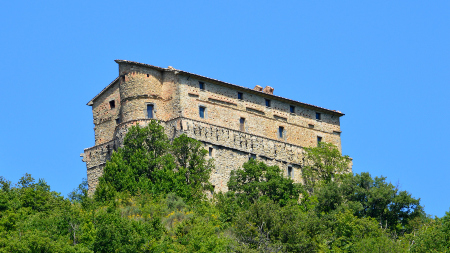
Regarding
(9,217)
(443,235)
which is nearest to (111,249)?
(9,217)

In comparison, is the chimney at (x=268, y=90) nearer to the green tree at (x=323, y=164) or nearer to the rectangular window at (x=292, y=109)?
the rectangular window at (x=292, y=109)

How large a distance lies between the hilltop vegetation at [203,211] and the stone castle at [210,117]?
1612mm

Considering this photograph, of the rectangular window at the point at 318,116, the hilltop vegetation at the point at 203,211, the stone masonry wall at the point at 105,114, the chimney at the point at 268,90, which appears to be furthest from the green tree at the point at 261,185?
the rectangular window at the point at 318,116

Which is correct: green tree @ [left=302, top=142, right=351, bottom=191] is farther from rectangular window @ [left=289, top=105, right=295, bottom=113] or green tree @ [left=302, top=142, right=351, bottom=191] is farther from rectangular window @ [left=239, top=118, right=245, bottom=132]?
rectangular window @ [left=239, top=118, right=245, bottom=132]

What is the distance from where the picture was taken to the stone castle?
256 ft

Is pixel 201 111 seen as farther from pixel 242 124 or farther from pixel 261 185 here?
pixel 261 185

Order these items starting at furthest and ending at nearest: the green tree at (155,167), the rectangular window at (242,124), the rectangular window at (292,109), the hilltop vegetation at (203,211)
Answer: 1. the rectangular window at (292,109)
2. the rectangular window at (242,124)
3. the green tree at (155,167)
4. the hilltop vegetation at (203,211)

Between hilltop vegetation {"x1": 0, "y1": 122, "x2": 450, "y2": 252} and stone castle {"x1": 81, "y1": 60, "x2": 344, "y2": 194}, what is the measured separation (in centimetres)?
161

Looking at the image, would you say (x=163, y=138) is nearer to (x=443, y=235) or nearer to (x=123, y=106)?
(x=123, y=106)

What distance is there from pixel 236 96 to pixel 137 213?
17.8m

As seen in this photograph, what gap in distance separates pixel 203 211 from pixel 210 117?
451 inches

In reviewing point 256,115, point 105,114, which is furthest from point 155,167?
point 256,115

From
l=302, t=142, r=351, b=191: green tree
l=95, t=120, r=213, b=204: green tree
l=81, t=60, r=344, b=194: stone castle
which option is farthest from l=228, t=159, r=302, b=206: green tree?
l=302, t=142, r=351, b=191: green tree

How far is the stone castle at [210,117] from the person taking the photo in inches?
3068
